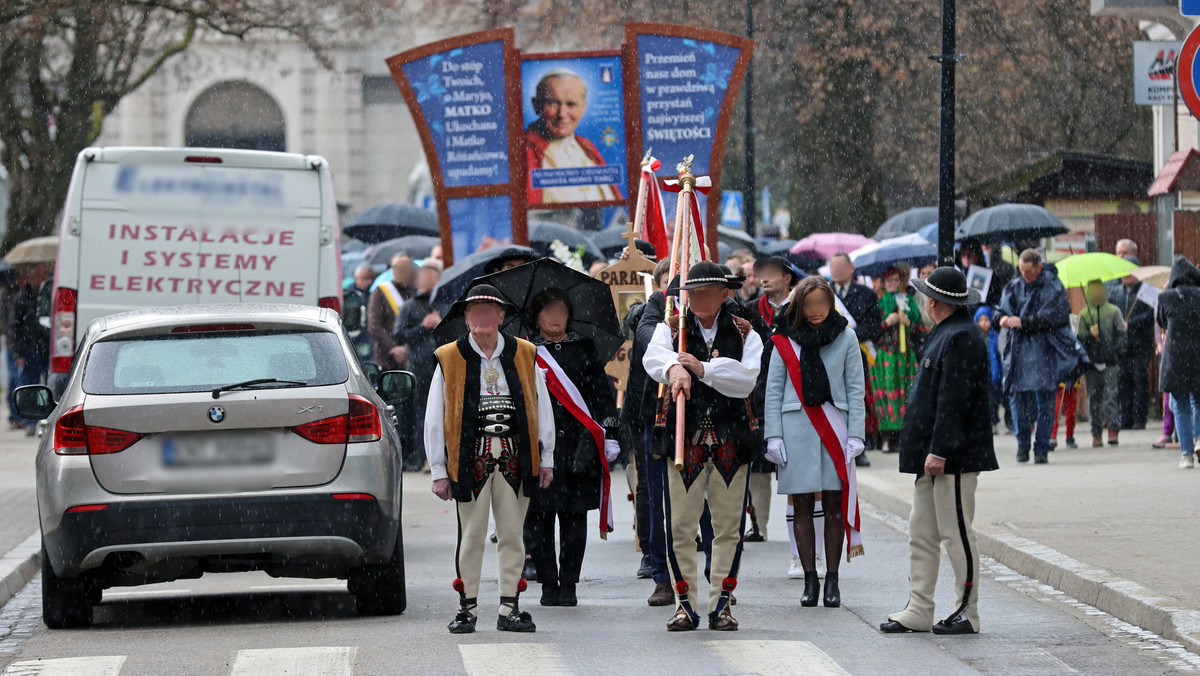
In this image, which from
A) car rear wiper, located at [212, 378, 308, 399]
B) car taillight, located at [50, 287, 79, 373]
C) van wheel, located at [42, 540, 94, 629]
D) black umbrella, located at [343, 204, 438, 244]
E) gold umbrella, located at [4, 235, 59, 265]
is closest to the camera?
car rear wiper, located at [212, 378, 308, 399]

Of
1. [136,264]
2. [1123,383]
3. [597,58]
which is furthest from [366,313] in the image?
[1123,383]

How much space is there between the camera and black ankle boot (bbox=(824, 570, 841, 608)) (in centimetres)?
923

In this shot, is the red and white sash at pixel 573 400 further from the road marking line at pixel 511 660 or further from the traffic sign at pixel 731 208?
the traffic sign at pixel 731 208

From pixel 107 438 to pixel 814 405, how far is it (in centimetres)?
350

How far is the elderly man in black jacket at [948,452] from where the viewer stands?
8273mm

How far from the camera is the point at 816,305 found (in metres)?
9.46

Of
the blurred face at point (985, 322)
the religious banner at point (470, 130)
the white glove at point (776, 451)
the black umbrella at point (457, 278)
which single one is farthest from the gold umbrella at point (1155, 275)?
the white glove at point (776, 451)

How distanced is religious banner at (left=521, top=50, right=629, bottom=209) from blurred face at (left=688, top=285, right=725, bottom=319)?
31.4 feet

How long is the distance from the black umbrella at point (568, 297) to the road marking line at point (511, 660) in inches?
85.2

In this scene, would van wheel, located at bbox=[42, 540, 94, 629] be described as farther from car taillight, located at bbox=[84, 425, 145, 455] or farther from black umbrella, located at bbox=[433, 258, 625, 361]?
black umbrella, located at bbox=[433, 258, 625, 361]

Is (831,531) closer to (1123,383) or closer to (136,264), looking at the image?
(136,264)

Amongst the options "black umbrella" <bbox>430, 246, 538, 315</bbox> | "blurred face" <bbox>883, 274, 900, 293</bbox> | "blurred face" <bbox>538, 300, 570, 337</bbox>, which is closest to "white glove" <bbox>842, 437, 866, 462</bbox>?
"blurred face" <bbox>538, 300, 570, 337</bbox>

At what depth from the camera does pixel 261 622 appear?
895 cm

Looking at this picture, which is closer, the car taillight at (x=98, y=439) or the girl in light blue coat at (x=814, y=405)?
the car taillight at (x=98, y=439)
